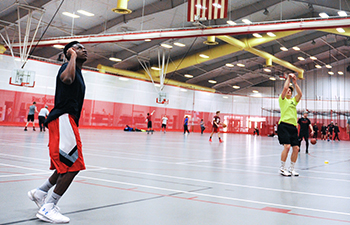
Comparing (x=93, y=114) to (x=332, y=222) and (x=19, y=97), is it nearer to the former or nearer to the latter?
(x=19, y=97)

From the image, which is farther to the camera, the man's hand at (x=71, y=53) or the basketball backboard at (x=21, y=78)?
the basketball backboard at (x=21, y=78)

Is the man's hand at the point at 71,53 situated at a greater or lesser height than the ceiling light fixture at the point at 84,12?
lesser

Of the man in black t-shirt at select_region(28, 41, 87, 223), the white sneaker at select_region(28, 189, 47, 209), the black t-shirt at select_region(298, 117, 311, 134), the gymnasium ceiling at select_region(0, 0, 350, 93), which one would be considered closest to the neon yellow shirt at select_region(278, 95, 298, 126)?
the man in black t-shirt at select_region(28, 41, 87, 223)

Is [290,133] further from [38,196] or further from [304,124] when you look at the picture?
[304,124]

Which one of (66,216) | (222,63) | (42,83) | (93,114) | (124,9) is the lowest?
(66,216)

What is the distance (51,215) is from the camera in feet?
9.83

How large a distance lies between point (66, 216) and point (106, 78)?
3216 centimetres

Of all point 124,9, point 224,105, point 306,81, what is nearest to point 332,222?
point 124,9

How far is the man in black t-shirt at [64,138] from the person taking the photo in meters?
3.09

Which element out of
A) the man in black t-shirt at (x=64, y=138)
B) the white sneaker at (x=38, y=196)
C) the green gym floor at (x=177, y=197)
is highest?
the man in black t-shirt at (x=64, y=138)

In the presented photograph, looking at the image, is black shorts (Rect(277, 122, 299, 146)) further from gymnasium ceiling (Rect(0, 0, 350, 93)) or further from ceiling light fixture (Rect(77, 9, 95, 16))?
ceiling light fixture (Rect(77, 9, 95, 16))

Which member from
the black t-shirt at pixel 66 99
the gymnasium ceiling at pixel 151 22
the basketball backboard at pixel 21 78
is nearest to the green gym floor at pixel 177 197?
the black t-shirt at pixel 66 99

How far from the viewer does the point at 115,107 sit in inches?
1385

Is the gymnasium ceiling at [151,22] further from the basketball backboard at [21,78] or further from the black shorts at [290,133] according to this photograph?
the black shorts at [290,133]
